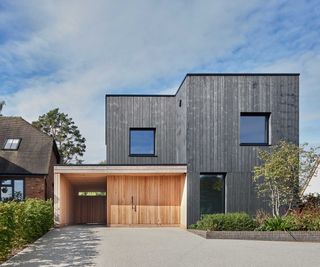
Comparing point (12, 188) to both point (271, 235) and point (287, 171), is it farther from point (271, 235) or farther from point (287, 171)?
point (287, 171)

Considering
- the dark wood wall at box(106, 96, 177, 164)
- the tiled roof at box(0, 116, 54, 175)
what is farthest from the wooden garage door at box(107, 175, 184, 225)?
the tiled roof at box(0, 116, 54, 175)

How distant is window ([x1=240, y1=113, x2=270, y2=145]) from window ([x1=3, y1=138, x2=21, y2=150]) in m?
12.5

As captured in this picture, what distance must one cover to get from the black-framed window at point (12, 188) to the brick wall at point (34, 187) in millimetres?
279

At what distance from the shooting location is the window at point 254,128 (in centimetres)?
1530

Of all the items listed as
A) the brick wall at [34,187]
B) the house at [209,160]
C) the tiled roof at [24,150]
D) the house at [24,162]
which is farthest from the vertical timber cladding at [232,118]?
the tiled roof at [24,150]

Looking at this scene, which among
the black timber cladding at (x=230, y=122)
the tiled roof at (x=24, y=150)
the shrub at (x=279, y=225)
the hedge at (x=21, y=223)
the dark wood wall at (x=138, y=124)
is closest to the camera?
the hedge at (x=21, y=223)

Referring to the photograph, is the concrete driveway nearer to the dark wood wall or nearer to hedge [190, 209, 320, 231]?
hedge [190, 209, 320, 231]

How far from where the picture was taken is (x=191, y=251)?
31.3 feet

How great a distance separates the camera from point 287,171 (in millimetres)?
13250

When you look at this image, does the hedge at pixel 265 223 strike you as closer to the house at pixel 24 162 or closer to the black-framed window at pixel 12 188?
the house at pixel 24 162

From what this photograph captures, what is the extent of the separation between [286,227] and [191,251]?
4.22 metres

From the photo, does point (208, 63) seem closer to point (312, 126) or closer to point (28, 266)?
point (312, 126)

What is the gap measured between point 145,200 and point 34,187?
619 cm

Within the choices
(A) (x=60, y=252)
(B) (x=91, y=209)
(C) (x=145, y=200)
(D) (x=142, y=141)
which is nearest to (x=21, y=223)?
(A) (x=60, y=252)
